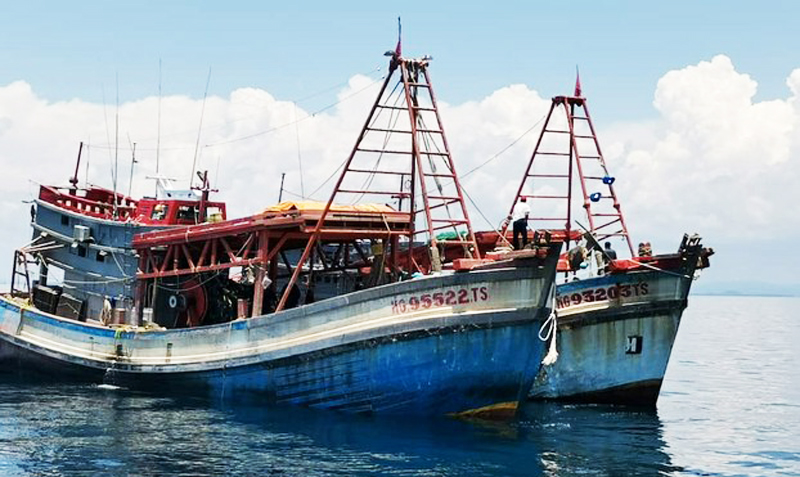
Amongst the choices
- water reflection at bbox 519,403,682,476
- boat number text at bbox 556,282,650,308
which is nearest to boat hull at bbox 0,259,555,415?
water reflection at bbox 519,403,682,476

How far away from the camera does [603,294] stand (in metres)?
27.1

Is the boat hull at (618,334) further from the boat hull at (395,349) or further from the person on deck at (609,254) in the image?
the boat hull at (395,349)

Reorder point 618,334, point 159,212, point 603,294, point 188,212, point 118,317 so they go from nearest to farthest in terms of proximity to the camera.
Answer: point 603,294 → point 618,334 → point 118,317 → point 159,212 → point 188,212

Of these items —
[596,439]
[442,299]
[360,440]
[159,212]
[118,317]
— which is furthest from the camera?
[159,212]

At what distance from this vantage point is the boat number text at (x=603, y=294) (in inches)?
1057

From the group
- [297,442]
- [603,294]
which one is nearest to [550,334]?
[603,294]

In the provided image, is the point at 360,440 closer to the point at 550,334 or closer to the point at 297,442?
the point at 297,442

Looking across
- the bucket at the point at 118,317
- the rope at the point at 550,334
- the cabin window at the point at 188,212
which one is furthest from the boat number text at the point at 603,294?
the bucket at the point at 118,317

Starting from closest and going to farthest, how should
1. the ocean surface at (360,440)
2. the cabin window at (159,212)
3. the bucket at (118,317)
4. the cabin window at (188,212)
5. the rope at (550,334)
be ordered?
1. the ocean surface at (360,440)
2. the rope at (550,334)
3. the bucket at (118,317)
4. the cabin window at (159,212)
5. the cabin window at (188,212)

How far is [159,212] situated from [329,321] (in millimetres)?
11197

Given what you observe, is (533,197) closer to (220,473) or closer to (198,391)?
(198,391)

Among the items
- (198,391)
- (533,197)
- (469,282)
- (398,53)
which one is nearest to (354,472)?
(469,282)

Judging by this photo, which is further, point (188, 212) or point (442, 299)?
point (188, 212)

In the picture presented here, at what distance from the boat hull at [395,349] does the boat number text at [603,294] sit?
17.6ft
